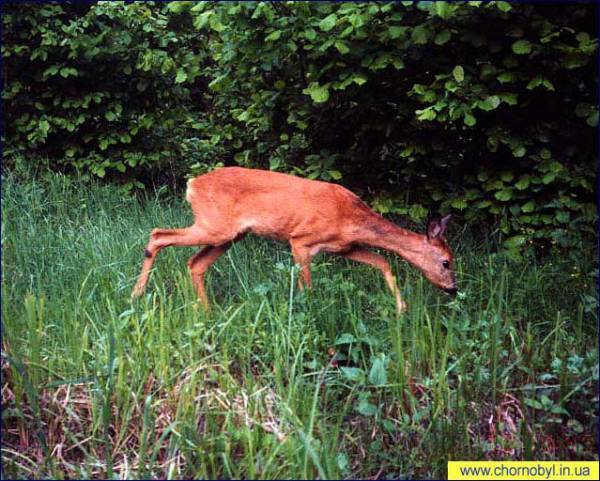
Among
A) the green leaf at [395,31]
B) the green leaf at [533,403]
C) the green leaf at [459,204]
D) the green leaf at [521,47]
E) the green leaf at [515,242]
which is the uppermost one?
the green leaf at [395,31]

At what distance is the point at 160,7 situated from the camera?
8.93 metres

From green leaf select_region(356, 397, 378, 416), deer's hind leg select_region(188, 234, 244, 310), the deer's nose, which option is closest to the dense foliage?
the deer's nose

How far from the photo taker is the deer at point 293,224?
20.2 feet

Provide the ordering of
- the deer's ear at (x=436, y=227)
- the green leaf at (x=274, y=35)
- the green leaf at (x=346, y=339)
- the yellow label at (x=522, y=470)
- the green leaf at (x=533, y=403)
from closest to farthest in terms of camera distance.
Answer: the yellow label at (x=522, y=470), the green leaf at (x=533, y=403), the green leaf at (x=346, y=339), the green leaf at (x=274, y=35), the deer's ear at (x=436, y=227)

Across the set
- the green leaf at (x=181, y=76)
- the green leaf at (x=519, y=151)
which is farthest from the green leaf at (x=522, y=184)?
the green leaf at (x=181, y=76)

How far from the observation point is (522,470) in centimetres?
364

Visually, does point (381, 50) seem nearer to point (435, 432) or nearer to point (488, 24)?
point (488, 24)

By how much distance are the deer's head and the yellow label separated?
2.40 metres

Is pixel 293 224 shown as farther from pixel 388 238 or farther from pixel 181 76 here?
pixel 181 76

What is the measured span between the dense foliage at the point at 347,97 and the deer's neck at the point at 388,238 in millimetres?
819

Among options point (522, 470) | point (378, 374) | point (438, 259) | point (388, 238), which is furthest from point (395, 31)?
point (522, 470)

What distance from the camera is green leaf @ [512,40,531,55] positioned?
18.9 feet

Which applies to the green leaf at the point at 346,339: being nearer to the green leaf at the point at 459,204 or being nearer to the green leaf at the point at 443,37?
the green leaf at the point at 443,37

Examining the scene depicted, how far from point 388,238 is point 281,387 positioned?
2723 mm
